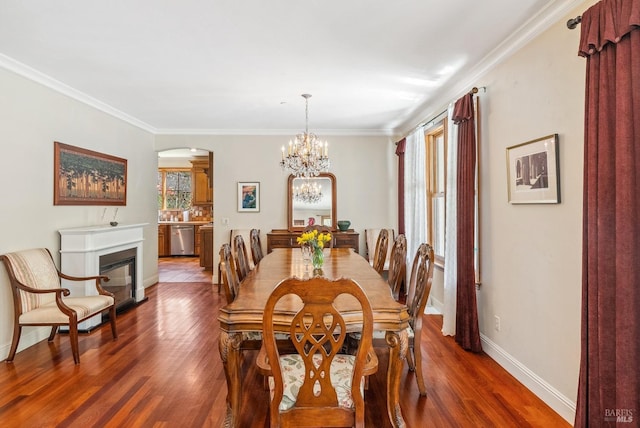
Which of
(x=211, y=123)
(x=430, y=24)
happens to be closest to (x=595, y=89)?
(x=430, y=24)

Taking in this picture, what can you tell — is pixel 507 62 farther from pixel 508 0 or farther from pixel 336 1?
pixel 336 1

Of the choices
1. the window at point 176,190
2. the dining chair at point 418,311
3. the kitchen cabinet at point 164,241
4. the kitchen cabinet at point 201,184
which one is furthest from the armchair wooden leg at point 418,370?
the window at point 176,190

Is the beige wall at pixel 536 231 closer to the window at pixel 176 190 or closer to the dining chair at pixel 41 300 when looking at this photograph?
the dining chair at pixel 41 300

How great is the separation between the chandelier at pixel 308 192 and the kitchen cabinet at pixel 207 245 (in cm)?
220

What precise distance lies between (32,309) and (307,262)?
2.60 metres

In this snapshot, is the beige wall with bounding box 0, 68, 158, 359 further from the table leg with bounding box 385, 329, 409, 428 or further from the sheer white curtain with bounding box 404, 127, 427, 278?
the sheer white curtain with bounding box 404, 127, 427, 278

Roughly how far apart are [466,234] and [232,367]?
7.99ft

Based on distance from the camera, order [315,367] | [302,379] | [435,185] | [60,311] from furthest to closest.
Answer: [435,185] → [60,311] → [302,379] → [315,367]

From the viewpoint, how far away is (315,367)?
65.7 inches

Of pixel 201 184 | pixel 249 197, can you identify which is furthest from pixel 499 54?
pixel 201 184

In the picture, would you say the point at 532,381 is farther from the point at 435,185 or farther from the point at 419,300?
the point at 435,185

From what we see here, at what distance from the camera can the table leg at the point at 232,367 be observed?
191 centimetres

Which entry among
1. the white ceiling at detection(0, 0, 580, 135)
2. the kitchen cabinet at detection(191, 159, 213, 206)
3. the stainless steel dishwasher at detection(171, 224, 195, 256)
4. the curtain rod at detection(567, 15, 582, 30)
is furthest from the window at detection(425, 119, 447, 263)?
the stainless steel dishwasher at detection(171, 224, 195, 256)

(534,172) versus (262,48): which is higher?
(262,48)
